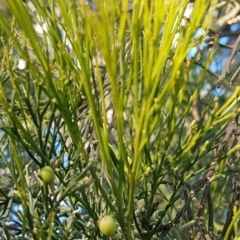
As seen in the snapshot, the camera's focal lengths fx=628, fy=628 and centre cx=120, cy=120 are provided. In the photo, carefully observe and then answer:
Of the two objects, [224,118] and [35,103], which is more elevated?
[35,103]

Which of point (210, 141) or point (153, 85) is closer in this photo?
point (153, 85)

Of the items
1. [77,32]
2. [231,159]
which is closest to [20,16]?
[77,32]

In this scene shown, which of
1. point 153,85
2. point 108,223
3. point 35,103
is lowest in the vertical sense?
point 108,223

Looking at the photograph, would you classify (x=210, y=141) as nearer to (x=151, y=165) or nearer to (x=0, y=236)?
(x=151, y=165)

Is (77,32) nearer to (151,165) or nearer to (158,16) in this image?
(158,16)

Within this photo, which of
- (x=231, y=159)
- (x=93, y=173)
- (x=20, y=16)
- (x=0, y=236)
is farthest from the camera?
(x=231, y=159)

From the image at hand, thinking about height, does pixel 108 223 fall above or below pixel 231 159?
below

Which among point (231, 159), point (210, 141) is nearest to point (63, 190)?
point (210, 141)

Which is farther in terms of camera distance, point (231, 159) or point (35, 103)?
point (231, 159)

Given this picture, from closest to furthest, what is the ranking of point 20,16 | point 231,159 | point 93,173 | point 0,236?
point 20,16 → point 93,173 → point 0,236 → point 231,159
